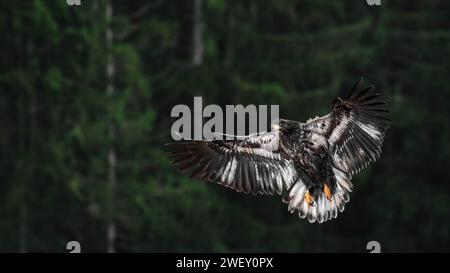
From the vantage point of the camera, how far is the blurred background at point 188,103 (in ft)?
86.8

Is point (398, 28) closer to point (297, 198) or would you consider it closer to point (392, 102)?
point (392, 102)

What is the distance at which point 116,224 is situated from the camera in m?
27.2

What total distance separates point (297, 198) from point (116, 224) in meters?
13.2

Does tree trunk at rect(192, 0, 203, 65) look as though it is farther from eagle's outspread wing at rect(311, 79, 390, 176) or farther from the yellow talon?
the yellow talon

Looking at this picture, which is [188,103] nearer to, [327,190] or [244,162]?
[244,162]

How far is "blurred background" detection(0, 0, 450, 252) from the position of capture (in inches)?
1041

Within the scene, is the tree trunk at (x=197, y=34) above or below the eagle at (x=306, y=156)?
above

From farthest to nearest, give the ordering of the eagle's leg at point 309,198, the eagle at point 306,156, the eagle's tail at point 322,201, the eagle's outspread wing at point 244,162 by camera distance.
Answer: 1. the eagle's outspread wing at point 244,162
2. the eagle's tail at point 322,201
3. the eagle's leg at point 309,198
4. the eagle at point 306,156

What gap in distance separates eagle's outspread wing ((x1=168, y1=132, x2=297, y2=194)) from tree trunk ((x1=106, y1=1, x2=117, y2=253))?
11504 mm

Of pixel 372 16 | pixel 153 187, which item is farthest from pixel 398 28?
pixel 153 187

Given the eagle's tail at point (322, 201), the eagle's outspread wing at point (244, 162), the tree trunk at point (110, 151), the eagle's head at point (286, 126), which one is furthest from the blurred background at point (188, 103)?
the eagle's head at point (286, 126)

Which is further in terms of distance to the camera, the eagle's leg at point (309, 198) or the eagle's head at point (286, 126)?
the eagle's leg at point (309, 198)

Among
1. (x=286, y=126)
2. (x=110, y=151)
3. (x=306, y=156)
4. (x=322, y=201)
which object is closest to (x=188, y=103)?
(x=110, y=151)

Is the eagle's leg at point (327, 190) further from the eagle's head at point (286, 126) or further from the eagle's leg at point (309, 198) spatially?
the eagle's head at point (286, 126)
